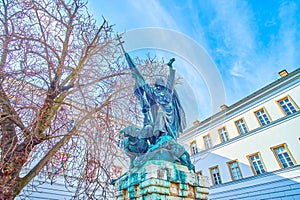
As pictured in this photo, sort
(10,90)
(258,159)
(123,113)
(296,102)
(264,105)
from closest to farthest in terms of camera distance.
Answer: (10,90) → (123,113) → (296,102) → (258,159) → (264,105)

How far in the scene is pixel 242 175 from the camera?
15.7 meters

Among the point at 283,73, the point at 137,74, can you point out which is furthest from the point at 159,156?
the point at 283,73

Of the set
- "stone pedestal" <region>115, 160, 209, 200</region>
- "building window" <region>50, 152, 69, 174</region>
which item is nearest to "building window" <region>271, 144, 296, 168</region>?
"stone pedestal" <region>115, 160, 209, 200</region>

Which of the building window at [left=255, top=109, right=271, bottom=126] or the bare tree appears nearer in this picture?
the bare tree

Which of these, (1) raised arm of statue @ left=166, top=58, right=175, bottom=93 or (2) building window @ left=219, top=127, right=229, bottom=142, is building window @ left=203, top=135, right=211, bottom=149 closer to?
(2) building window @ left=219, top=127, right=229, bottom=142

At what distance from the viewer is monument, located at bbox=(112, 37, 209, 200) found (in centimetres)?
300

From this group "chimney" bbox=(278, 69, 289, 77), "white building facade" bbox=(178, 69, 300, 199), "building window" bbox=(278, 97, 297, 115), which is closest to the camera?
"white building facade" bbox=(178, 69, 300, 199)

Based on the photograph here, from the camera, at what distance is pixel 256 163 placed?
15219mm

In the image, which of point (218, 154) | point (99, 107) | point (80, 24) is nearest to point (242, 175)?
point (218, 154)

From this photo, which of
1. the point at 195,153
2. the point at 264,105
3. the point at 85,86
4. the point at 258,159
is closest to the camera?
the point at 85,86

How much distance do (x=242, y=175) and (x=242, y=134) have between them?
11.9ft

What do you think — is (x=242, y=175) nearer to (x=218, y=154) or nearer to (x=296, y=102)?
(x=218, y=154)

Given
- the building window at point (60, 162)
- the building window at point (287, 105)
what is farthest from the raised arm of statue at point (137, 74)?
the building window at point (287, 105)

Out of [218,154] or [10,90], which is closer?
[10,90]
